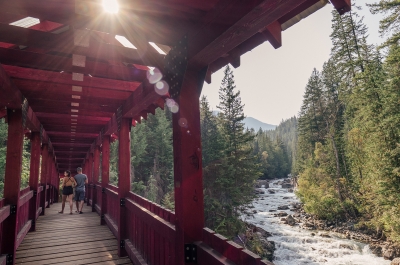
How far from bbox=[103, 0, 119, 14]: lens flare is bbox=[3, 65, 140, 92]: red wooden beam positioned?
216 centimetres

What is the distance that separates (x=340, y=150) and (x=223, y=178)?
54.6ft

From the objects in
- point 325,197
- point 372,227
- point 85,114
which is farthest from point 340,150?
point 85,114

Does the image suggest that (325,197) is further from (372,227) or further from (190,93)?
(190,93)

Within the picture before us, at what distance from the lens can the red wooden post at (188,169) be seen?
261 centimetres

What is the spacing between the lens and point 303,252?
1984 centimetres

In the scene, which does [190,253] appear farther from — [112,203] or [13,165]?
[112,203]

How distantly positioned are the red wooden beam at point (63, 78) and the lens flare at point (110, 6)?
7.09 ft

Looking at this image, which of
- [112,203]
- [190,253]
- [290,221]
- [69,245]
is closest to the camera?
[190,253]

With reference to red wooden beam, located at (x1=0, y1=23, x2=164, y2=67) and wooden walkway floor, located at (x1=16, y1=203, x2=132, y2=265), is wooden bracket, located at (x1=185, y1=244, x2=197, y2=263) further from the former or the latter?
wooden walkway floor, located at (x1=16, y1=203, x2=132, y2=265)

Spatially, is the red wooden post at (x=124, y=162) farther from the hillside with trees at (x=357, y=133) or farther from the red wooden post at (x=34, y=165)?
the hillside with trees at (x=357, y=133)

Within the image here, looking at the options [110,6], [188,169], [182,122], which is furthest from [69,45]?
[188,169]

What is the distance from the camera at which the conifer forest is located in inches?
729

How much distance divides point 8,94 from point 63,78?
882 mm

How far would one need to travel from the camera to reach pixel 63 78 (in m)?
4.57
